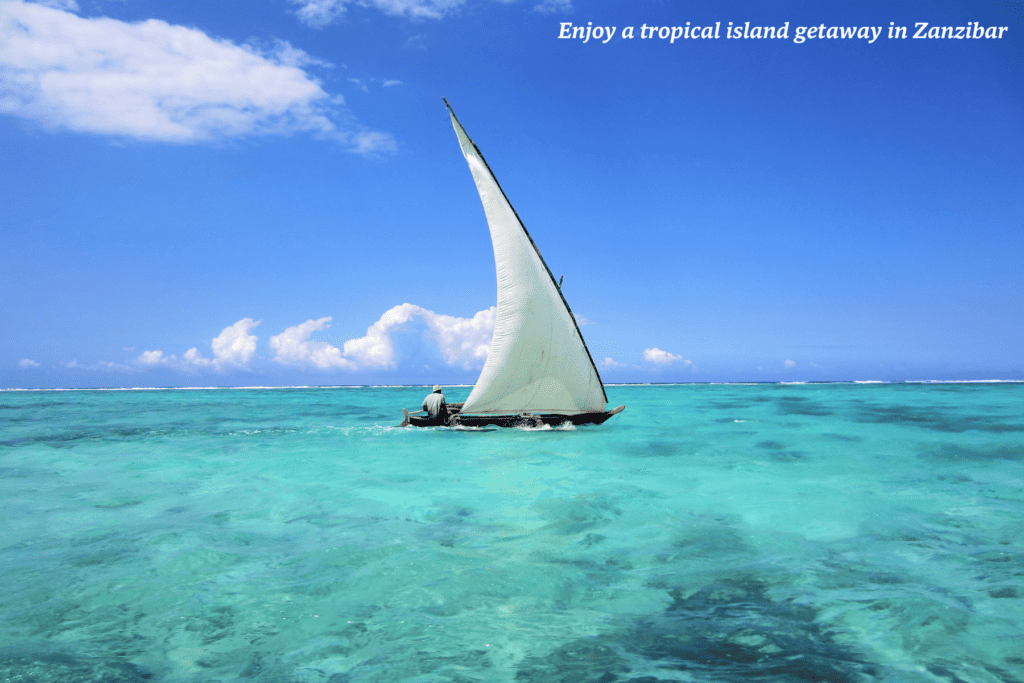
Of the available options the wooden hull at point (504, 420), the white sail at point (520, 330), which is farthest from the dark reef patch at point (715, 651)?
the wooden hull at point (504, 420)

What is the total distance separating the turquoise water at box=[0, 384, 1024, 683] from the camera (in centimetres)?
550

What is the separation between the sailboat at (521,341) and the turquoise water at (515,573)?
6615 mm

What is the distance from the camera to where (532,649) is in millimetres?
5699

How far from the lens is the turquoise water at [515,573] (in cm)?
550

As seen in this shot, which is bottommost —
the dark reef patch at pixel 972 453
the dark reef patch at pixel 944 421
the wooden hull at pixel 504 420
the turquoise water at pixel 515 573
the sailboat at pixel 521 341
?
the dark reef patch at pixel 972 453

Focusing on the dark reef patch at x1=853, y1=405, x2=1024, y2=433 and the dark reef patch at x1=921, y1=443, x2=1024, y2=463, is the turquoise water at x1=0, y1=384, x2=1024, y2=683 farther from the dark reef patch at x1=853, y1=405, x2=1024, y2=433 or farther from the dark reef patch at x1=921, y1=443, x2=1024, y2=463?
the dark reef patch at x1=853, y1=405, x2=1024, y2=433

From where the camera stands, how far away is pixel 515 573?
780 centimetres

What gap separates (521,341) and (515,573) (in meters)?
15.5

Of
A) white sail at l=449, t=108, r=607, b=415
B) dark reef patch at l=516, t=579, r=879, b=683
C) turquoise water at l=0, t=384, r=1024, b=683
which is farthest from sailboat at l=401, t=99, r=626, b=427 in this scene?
dark reef patch at l=516, t=579, r=879, b=683

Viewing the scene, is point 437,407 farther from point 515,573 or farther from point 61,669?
point 61,669

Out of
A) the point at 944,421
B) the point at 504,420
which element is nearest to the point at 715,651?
the point at 504,420

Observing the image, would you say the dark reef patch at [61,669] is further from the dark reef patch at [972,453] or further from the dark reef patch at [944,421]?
the dark reef patch at [944,421]

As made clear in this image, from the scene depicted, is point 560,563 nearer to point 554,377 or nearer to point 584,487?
point 584,487

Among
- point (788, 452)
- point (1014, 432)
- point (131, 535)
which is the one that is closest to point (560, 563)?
point (131, 535)
